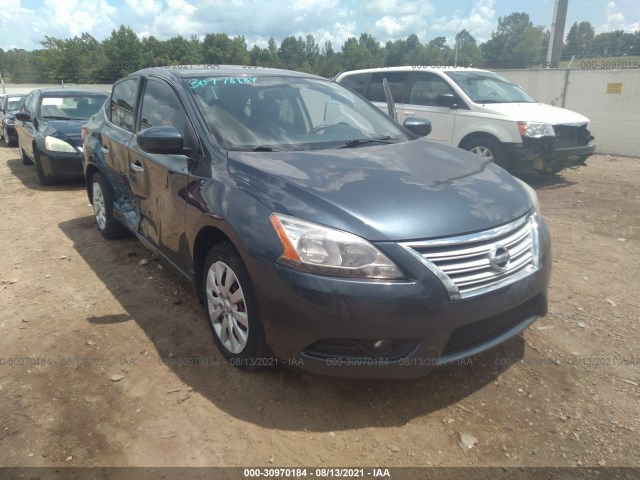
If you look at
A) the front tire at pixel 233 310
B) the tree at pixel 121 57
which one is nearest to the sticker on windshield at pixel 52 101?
the front tire at pixel 233 310

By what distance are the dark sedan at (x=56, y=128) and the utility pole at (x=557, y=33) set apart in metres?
12.1

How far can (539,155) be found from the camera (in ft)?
23.9

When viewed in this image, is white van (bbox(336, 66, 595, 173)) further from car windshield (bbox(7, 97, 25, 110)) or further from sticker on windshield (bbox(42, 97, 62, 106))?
car windshield (bbox(7, 97, 25, 110))

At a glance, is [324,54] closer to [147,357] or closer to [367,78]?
[367,78]

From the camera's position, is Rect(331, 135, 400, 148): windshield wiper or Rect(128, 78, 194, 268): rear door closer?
Rect(128, 78, 194, 268): rear door

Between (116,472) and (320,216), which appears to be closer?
(116,472)

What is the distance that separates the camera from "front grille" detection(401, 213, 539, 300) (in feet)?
7.45

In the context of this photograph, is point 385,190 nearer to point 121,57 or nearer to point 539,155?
point 539,155

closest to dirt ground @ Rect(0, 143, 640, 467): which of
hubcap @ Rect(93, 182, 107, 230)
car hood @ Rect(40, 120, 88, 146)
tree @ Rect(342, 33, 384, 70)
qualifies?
hubcap @ Rect(93, 182, 107, 230)

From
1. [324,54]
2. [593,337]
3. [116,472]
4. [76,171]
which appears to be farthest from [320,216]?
[324,54]

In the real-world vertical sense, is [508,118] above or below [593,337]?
above

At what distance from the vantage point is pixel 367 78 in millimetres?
9156

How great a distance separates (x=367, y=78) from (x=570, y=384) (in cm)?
746

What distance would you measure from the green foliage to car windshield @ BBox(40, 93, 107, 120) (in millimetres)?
12737
